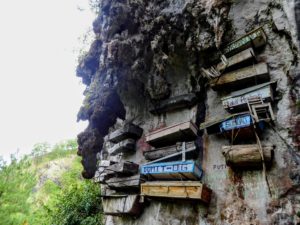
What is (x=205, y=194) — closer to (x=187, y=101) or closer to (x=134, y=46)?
(x=187, y=101)

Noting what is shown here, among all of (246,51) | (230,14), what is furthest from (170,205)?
(230,14)

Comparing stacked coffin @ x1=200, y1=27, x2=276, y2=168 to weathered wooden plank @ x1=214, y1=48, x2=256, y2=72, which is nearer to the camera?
stacked coffin @ x1=200, y1=27, x2=276, y2=168

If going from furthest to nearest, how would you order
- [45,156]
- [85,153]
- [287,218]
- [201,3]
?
[45,156], [85,153], [201,3], [287,218]

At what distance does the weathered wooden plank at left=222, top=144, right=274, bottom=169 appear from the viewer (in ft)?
9.87

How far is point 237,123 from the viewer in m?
3.31

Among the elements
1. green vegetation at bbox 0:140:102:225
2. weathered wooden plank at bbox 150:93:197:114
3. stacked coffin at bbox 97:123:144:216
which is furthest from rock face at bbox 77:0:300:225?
green vegetation at bbox 0:140:102:225

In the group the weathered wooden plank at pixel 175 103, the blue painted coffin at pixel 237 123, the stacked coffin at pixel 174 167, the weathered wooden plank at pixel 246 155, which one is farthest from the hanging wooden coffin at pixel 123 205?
the blue painted coffin at pixel 237 123

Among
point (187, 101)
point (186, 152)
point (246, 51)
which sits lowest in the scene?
point (186, 152)

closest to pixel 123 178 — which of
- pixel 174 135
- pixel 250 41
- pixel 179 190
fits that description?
pixel 174 135

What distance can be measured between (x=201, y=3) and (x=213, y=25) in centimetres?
51

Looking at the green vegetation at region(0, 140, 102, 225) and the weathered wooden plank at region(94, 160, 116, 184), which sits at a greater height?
the weathered wooden plank at region(94, 160, 116, 184)

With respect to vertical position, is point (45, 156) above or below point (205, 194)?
above

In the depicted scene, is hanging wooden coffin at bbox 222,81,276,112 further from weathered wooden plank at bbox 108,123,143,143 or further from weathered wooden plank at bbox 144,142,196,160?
weathered wooden plank at bbox 108,123,143,143

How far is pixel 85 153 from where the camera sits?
7406 millimetres
